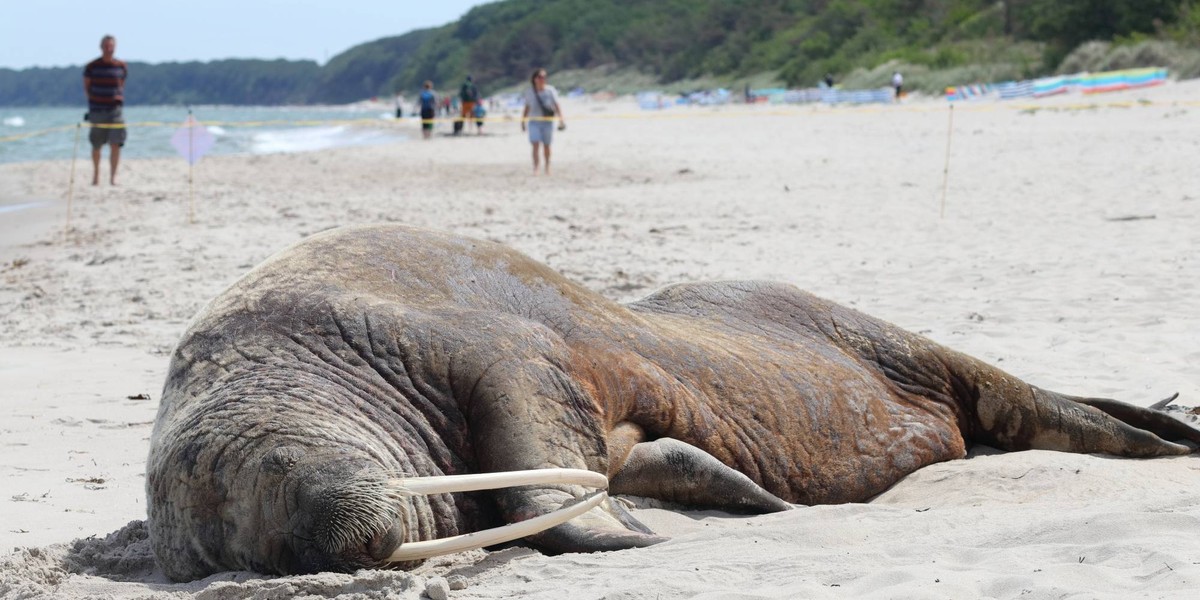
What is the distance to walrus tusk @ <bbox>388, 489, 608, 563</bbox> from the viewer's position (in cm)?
324

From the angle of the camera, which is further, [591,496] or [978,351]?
[978,351]

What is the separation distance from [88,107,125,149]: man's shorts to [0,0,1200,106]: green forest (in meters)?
24.6

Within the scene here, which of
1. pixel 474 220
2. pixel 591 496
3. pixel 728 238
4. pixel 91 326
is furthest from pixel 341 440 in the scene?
pixel 474 220

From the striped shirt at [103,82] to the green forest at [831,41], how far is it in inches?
967

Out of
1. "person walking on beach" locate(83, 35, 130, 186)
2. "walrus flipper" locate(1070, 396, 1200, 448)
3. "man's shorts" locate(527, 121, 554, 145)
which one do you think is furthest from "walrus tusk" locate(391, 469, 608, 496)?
"man's shorts" locate(527, 121, 554, 145)

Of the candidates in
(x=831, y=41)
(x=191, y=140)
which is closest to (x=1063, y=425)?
Result: (x=191, y=140)

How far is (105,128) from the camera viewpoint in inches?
697

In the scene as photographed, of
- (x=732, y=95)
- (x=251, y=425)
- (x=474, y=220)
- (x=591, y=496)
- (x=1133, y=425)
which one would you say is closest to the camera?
(x=251, y=425)

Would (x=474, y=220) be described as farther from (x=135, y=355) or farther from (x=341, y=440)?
(x=341, y=440)

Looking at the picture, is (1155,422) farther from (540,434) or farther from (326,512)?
(326,512)

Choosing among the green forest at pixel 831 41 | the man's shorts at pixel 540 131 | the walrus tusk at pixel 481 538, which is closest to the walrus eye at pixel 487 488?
the walrus tusk at pixel 481 538

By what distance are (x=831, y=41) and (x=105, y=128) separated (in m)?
55.0

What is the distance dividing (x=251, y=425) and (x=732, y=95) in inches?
2443

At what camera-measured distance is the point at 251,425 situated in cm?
324
